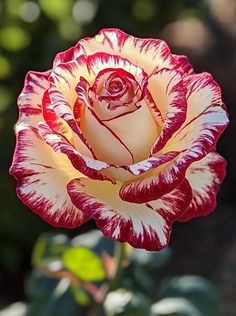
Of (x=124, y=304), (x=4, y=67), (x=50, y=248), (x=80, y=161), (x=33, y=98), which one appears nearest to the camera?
(x=80, y=161)

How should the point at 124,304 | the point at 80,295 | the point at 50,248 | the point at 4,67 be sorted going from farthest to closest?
the point at 4,67 < the point at 50,248 < the point at 80,295 < the point at 124,304

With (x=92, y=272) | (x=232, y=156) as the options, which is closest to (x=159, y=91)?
(x=92, y=272)

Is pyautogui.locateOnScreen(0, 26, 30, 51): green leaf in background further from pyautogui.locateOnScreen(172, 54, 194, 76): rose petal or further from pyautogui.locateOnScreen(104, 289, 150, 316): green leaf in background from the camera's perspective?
pyautogui.locateOnScreen(172, 54, 194, 76): rose petal

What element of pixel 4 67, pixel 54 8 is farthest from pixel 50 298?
pixel 54 8

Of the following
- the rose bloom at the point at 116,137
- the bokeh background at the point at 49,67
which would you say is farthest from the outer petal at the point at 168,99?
the bokeh background at the point at 49,67

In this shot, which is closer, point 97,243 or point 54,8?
point 97,243

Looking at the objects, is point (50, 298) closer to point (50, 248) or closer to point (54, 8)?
point (50, 248)

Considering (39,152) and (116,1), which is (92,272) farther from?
Answer: (116,1)
